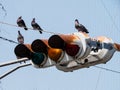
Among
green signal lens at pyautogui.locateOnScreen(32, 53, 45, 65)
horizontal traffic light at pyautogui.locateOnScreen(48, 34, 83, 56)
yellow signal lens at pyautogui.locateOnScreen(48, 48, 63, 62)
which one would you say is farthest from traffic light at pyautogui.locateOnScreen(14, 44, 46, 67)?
horizontal traffic light at pyautogui.locateOnScreen(48, 34, 83, 56)

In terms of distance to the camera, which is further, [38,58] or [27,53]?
[27,53]

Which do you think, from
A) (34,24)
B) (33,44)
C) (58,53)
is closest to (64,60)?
(58,53)

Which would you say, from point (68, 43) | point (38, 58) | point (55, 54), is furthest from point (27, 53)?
point (68, 43)

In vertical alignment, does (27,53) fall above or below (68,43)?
below

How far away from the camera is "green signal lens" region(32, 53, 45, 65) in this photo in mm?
A: 5338

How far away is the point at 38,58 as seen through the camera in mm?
5414

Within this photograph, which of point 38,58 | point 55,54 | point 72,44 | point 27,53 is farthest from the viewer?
point 27,53

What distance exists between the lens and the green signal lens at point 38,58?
534 centimetres

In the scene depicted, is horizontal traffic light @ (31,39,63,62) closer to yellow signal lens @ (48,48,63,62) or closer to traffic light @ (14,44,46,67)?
yellow signal lens @ (48,48,63,62)

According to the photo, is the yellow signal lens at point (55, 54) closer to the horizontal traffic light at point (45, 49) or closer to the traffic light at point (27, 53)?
the horizontal traffic light at point (45, 49)

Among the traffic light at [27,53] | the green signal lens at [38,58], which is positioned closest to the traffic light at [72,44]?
the green signal lens at [38,58]

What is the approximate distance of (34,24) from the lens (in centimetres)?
1825

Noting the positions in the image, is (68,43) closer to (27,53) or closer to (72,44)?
(72,44)

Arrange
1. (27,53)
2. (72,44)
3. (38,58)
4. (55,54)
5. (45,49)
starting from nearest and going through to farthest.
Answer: (72,44), (55,54), (45,49), (38,58), (27,53)
